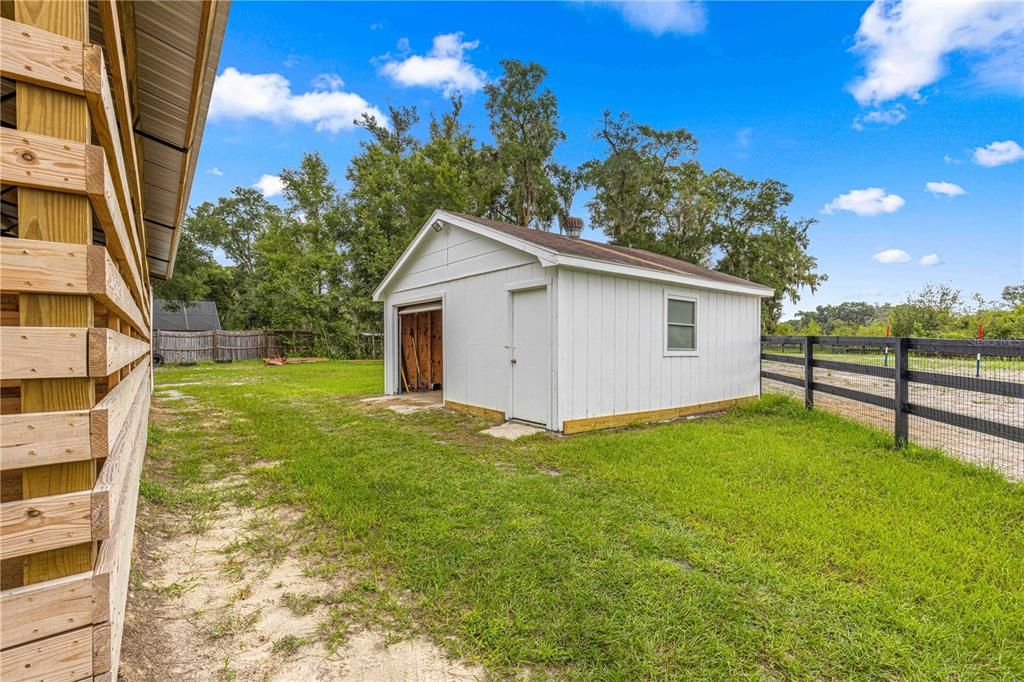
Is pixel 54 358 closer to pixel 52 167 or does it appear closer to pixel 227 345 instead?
pixel 52 167

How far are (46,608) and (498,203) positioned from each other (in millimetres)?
25859

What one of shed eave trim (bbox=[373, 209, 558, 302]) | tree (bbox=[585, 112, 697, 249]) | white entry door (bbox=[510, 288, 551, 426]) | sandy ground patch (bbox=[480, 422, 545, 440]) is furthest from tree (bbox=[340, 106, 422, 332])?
sandy ground patch (bbox=[480, 422, 545, 440])

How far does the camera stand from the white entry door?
614 centimetres

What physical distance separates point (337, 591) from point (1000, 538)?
4130mm

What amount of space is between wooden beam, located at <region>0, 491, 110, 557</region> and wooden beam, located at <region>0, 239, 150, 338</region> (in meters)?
0.52

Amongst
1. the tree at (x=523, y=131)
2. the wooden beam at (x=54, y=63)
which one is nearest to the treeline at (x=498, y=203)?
the tree at (x=523, y=131)

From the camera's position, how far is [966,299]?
27078 millimetres

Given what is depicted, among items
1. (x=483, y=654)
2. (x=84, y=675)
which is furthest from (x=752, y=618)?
(x=84, y=675)

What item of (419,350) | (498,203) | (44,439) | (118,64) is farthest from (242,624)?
(498,203)

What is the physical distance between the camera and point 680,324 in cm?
734

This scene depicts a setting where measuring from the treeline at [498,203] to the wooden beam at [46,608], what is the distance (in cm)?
2133

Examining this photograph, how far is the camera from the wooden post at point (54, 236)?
1096 millimetres

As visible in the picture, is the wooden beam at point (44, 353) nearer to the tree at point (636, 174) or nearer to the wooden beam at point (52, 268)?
the wooden beam at point (52, 268)

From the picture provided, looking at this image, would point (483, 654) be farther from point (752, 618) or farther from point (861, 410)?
point (861, 410)
